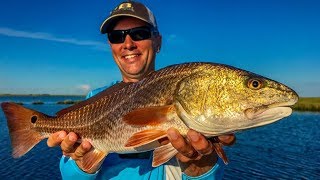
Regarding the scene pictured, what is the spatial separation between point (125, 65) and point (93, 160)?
1735mm

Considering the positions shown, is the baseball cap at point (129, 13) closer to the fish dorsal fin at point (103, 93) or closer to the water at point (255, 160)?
the fish dorsal fin at point (103, 93)

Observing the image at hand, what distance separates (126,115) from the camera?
4.54 metres

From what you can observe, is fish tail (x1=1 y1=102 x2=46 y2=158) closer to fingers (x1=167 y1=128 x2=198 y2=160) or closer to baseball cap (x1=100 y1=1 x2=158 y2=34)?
baseball cap (x1=100 y1=1 x2=158 y2=34)

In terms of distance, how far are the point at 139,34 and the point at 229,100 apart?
238 centimetres

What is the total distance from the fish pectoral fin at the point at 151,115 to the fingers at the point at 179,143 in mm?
173

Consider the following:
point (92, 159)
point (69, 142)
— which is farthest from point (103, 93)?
point (92, 159)

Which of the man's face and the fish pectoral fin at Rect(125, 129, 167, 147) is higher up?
the man's face

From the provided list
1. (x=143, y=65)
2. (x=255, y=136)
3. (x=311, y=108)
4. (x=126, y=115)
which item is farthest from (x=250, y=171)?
(x=311, y=108)

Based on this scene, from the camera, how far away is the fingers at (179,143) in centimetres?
418

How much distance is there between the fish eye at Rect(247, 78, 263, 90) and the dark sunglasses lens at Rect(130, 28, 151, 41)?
93.3 inches

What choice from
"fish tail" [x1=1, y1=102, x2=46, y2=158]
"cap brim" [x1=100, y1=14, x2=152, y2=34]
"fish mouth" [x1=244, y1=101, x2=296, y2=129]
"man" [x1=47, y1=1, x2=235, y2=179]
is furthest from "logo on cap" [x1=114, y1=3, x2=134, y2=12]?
"fish mouth" [x1=244, y1=101, x2=296, y2=129]

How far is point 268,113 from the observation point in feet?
13.1

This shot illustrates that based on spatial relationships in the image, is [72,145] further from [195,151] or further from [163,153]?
[195,151]

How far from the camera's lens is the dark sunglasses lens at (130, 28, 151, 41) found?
5938mm
